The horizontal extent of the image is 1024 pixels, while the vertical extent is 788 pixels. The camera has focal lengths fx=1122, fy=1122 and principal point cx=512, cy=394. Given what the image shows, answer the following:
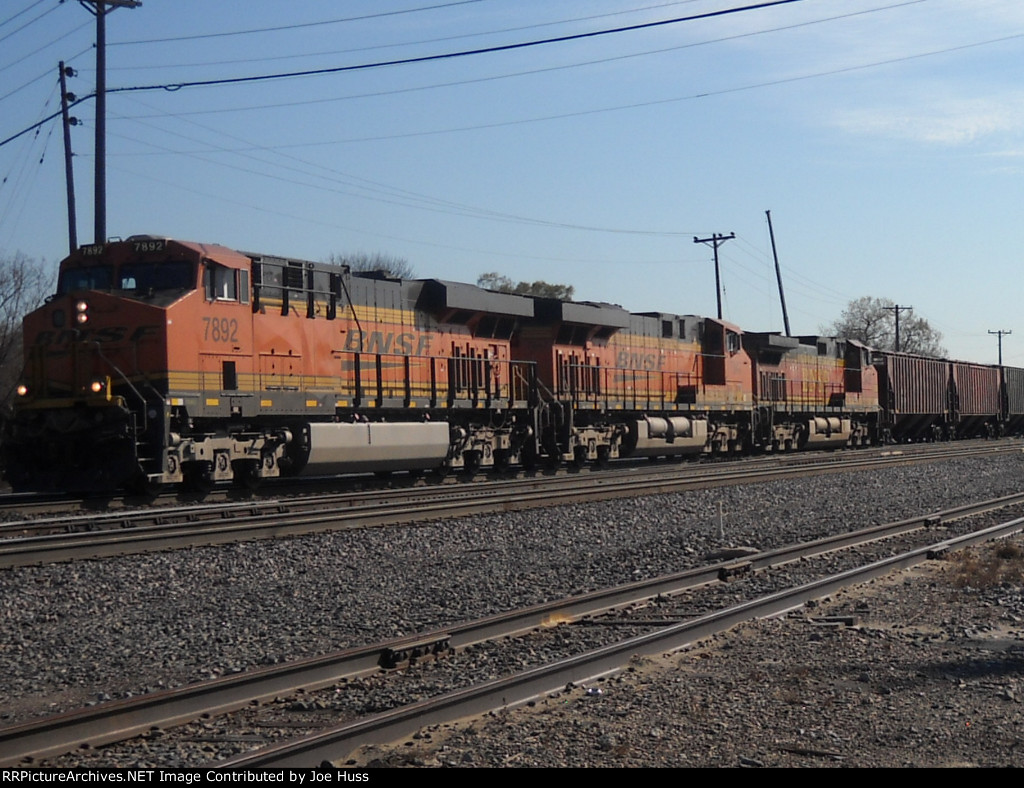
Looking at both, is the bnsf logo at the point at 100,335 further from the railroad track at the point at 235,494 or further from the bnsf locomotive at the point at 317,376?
the railroad track at the point at 235,494

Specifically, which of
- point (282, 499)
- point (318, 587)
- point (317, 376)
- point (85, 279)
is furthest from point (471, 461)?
point (318, 587)

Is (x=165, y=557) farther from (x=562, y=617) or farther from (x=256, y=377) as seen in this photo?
(x=256, y=377)

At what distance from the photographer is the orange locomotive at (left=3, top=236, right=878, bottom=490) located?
15.1 m

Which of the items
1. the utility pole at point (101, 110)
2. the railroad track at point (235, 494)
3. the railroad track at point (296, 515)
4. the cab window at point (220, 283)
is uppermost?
the utility pole at point (101, 110)

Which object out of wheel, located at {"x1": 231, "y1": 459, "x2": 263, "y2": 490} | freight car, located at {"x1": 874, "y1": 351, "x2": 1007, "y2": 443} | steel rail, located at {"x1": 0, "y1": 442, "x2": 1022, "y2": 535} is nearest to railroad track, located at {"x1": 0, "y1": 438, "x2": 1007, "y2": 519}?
steel rail, located at {"x1": 0, "y1": 442, "x2": 1022, "y2": 535}

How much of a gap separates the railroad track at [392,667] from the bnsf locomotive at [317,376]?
328 inches

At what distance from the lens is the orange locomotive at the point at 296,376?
49.7 feet

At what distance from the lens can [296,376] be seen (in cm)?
1705

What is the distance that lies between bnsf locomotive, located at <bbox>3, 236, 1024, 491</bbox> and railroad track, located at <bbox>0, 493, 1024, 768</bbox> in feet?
27.3

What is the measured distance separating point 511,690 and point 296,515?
8165 mm

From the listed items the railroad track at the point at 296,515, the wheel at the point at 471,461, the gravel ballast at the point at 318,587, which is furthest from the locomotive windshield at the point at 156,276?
the wheel at the point at 471,461

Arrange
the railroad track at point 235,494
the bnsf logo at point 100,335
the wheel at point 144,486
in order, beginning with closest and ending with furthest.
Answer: the railroad track at point 235,494
the bnsf logo at point 100,335
the wheel at point 144,486

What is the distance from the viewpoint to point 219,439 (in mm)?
15836

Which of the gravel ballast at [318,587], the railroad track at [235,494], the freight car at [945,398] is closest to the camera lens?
the gravel ballast at [318,587]
